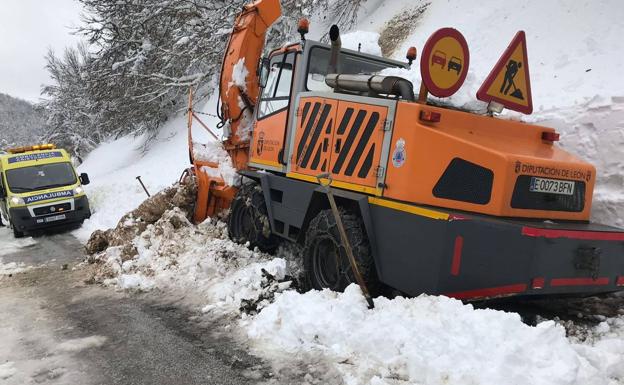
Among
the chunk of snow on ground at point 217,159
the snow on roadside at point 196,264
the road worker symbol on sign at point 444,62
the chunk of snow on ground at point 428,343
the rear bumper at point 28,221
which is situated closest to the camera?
the chunk of snow on ground at point 428,343

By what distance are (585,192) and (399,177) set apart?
1.67 metres

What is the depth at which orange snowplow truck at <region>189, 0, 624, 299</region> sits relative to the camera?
355 centimetres

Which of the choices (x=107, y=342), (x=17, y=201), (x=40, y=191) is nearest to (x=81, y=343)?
(x=107, y=342)

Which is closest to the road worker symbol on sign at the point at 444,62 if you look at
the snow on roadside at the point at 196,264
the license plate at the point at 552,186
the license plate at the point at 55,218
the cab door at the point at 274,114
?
the license plate at the point at 552,186

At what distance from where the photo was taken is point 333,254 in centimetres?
488

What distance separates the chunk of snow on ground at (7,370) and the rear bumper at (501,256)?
3178mm

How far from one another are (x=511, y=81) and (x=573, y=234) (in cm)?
155

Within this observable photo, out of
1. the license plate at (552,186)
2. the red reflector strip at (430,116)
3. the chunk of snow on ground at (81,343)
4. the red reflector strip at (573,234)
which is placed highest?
the red reflector strip at (430,116)

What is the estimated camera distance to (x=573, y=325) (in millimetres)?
4012

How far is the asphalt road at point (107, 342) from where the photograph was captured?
11.9 feet

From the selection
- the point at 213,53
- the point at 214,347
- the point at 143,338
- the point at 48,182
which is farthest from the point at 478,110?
the point at 213,53

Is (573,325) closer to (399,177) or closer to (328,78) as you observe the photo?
(399,177)

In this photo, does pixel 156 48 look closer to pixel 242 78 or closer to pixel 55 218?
pixel 55 218

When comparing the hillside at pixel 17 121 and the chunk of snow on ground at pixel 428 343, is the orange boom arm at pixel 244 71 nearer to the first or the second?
the chunk of snow on ground at pixel 428 343
